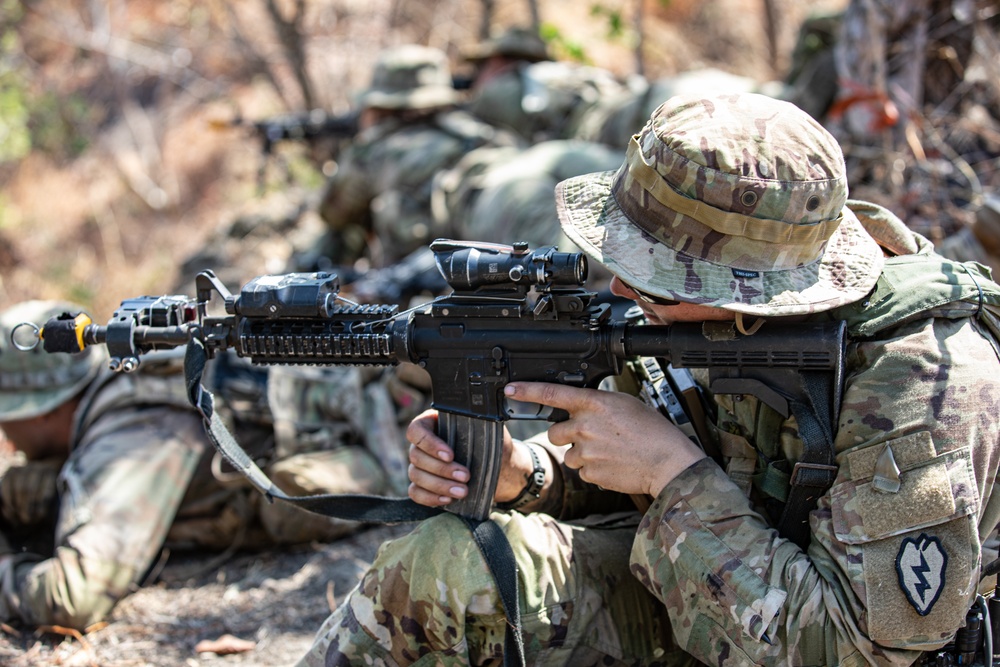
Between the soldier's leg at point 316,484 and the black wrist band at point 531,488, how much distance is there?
1.39 metres

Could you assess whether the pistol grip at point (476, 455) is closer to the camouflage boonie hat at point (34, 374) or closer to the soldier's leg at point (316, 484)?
the soldier's leg at point (316, 484)

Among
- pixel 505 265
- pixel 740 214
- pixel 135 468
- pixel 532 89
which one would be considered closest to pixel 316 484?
pixel 135 468

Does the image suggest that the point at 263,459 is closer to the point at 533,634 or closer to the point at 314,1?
the point at 533,634

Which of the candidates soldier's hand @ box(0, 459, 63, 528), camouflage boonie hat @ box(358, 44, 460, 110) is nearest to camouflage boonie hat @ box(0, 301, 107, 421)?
soldier's hand @ box(0, 459, 63, 528)

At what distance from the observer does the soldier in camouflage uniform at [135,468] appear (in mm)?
3492

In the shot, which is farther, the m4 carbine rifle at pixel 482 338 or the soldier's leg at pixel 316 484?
the soldier's leg at pixel 316 484

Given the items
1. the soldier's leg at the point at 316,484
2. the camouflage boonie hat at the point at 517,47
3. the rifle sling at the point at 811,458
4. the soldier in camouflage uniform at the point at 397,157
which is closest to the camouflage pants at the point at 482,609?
the rifle sling at the point at 811,458

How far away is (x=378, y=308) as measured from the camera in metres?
2.50

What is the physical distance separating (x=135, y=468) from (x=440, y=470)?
69.5 inches

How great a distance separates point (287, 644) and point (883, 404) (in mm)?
2369

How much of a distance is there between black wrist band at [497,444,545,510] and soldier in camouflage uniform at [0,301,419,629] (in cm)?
140

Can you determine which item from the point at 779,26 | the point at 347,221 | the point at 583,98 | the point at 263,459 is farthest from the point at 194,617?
the point at 779,26

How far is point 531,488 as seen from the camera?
2625 mm

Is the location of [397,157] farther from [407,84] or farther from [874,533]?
[874,533]
